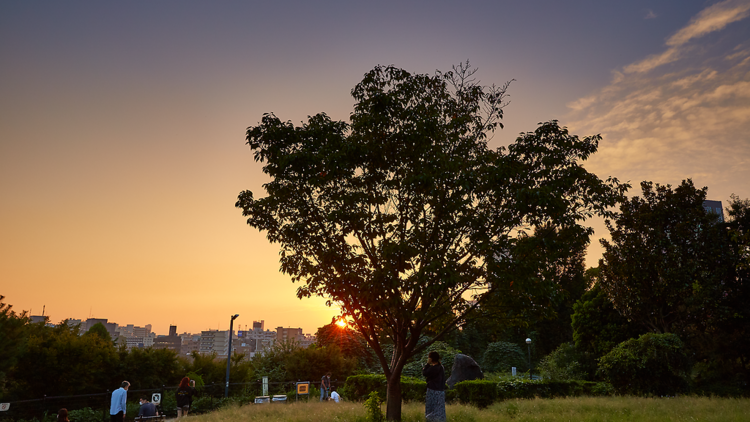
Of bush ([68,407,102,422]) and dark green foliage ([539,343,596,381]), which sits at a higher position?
dark green foliage ([539,343,596,381])

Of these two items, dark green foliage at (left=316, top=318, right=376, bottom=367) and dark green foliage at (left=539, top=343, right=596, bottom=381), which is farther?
dark green foliage at (left=316, top=318, right=376, bottom=367)

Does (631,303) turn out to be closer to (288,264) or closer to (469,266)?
(469,266)

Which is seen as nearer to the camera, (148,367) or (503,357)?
(148,367)

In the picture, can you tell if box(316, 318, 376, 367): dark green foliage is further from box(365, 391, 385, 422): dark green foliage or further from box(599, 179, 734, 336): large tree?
box(365, 391, 385, 422): dark green foliage

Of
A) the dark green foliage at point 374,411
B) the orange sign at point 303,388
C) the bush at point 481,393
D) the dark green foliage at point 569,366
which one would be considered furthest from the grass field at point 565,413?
the dark green foliage at point 569,366

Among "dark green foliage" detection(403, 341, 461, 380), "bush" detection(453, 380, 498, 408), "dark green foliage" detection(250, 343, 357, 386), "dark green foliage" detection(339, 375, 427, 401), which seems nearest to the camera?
"bush" detection(453, 380, 498, 408)

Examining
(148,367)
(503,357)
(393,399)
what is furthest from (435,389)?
(503,357)

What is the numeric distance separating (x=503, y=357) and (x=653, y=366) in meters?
Result: 26.4

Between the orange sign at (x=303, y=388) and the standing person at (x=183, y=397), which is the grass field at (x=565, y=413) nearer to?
the standing person at (x=183, y=397)

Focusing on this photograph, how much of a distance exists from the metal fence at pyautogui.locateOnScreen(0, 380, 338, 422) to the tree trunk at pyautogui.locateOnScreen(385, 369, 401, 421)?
1091 cm

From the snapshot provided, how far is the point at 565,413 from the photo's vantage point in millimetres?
13547

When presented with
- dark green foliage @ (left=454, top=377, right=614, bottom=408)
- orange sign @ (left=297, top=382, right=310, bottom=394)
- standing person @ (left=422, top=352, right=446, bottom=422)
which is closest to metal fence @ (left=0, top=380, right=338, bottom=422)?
orange sign @ (left=297, top=382, right=310, bottom=394)

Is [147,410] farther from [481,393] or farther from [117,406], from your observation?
[481,393]

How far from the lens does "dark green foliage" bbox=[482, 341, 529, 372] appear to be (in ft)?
158
